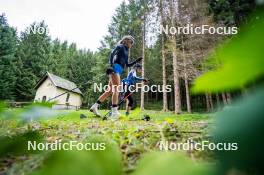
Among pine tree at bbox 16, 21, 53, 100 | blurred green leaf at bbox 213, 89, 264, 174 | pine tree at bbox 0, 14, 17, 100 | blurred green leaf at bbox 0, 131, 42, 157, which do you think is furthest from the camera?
pine tree at bbox 16, 21, 53, 100

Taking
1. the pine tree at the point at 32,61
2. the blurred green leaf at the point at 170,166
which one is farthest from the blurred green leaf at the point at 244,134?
the pine tree at the point at 32,61

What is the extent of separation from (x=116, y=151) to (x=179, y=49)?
529 cm

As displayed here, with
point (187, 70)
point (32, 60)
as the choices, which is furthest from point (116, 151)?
point (187, 70)

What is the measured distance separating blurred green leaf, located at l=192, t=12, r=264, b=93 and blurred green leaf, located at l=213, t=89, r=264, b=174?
0.01 meters

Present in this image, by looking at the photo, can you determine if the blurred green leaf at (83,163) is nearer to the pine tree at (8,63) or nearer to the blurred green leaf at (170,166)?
the blurred green leaf at (170,166)

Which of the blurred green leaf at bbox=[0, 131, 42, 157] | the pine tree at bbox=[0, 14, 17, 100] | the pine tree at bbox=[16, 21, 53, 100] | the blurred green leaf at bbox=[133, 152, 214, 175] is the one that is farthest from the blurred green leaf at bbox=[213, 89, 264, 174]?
the pine tree at bbox=[16, 21, 53, 100]

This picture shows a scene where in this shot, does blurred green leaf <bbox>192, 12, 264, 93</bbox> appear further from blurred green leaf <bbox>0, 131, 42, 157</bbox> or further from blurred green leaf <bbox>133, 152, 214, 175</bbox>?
blurred green leaf <bbox>0, 131, 42, 157</bbox>

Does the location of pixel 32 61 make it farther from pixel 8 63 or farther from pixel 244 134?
pixel 244 134

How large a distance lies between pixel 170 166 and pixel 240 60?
42 mm

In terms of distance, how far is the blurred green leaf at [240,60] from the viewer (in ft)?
0.23

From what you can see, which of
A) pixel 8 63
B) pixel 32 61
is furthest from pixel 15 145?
pixel 32 61

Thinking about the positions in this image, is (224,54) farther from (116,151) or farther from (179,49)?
(179,49)

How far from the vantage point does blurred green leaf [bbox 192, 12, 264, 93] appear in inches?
2.8

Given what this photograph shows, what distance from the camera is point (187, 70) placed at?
483 cm
